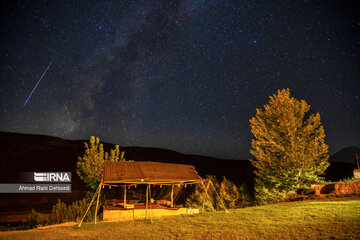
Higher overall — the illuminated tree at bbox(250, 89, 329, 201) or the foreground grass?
the illuminated tree at bbox(250, 89, 329, 201)

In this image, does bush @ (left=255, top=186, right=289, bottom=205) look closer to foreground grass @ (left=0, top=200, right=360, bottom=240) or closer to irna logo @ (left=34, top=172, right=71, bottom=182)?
foreground grass @ (left=0, top=200, right=360, bottom=240)

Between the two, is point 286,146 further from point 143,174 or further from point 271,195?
point 143,174

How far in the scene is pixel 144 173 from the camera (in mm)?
11742

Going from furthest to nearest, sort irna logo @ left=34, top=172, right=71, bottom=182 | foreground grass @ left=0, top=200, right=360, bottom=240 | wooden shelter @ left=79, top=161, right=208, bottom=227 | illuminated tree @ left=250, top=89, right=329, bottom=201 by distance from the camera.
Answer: irna logo @ left=34, top=172, right=71, bottom=182
illuminated tree @ left=250, top=89, right=329, bottom=201
wooden shelter @ left=79, top=161, right=208, bottom=227
foreground grass @ left=0, top=200, right=360, bottom=240

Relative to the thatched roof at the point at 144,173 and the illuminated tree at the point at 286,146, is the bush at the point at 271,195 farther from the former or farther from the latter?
the thatched roof at the point at 144,173

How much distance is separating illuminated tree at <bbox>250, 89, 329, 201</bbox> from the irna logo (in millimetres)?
36104

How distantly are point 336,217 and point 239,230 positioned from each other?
339 centimetres

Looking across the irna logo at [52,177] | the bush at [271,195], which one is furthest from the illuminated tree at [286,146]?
the irna logo at [52,177]

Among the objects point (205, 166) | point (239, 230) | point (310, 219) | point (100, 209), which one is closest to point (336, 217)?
point (310, 219)

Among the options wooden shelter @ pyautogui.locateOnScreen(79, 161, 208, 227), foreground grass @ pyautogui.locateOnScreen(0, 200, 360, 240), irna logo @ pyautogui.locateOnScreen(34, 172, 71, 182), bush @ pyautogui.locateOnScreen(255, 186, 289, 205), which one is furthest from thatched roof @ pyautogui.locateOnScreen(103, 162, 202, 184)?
irna logo @ pyautogui.locateOnScreen(34, 172, 71, 182)

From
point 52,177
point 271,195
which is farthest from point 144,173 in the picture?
point 52,177

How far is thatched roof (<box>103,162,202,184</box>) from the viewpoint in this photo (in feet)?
36.5

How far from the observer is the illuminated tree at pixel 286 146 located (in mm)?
14977

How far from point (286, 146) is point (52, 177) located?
44446 millimetres
